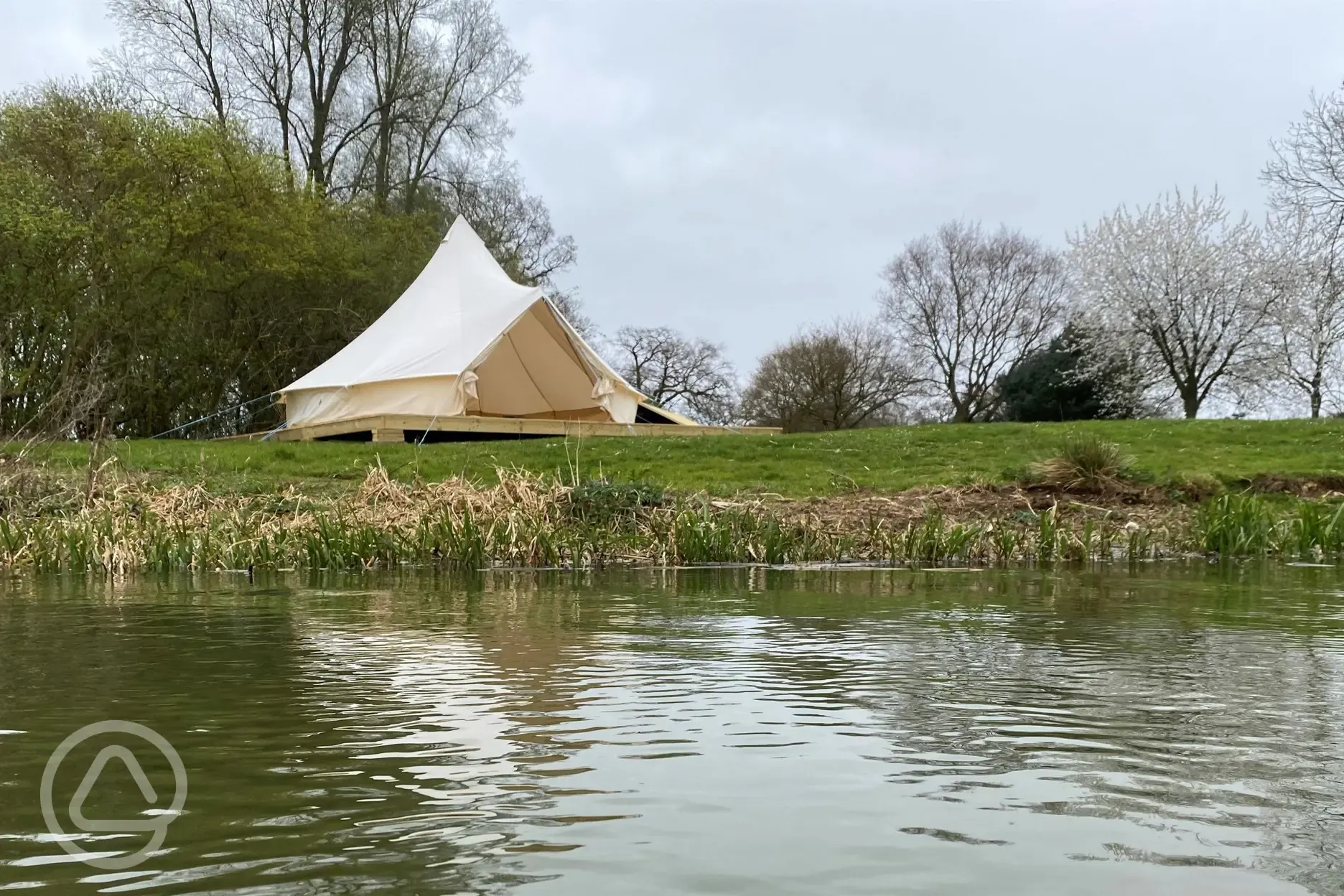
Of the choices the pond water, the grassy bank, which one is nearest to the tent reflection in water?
the grassy bank

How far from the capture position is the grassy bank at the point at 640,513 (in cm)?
621

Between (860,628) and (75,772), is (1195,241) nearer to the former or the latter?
(860,628)

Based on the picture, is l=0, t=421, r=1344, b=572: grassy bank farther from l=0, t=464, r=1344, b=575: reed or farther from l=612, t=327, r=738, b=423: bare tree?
l=612, t=327, r=738, b=423: bare tree

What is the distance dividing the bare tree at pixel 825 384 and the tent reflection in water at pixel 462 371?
1288 cm

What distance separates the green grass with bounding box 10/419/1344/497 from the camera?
35.6ft

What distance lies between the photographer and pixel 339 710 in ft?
5.48

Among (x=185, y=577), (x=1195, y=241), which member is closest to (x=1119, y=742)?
(x=185, y=577)

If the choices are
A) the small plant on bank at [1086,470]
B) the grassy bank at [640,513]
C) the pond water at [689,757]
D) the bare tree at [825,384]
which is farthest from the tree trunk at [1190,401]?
the pond water at [689,757]

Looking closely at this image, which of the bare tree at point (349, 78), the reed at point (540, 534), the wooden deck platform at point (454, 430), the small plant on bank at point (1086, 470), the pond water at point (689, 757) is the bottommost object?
the pond water at point (689, 757)

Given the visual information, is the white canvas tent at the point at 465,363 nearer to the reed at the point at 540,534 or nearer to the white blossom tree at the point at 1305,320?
the reed at the point at 540,534

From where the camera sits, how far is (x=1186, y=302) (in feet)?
96.1

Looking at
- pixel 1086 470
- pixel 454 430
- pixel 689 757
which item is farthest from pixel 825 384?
pixel 689 757

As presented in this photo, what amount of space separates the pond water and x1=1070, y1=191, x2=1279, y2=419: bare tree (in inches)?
1151

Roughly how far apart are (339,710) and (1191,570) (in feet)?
16.7
